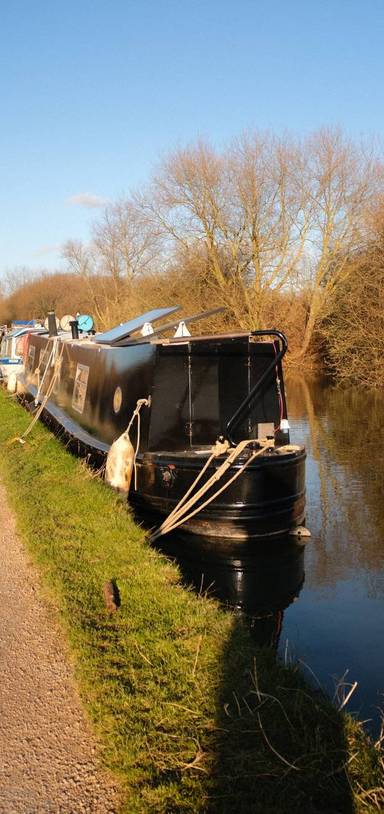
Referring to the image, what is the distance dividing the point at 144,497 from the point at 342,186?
71.4 feet

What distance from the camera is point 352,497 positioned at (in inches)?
368

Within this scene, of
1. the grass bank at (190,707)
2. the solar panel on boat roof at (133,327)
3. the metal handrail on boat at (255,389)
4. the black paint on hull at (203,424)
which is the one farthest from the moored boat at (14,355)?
the grass bank at (190,707)

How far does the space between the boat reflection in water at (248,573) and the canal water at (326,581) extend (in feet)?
0.03

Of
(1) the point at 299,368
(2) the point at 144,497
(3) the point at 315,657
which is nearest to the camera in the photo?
(3) the point at 315,657

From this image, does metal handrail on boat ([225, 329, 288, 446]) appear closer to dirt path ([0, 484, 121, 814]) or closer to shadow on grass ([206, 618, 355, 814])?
dirt path ([0, 484, 121, 814])

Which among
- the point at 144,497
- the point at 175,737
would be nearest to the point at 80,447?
the point at 144,497

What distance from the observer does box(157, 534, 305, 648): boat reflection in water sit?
617 cm

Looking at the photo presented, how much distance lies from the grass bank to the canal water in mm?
465

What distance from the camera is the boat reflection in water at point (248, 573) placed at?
6.17m

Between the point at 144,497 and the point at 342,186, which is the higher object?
the point at 342,186

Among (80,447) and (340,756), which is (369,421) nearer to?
(80,447)

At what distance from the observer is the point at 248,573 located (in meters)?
7.03

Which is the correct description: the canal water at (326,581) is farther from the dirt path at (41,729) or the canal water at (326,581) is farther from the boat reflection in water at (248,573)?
the dirt path at (41,729)

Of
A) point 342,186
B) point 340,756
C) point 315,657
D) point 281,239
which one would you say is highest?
point 342,186
